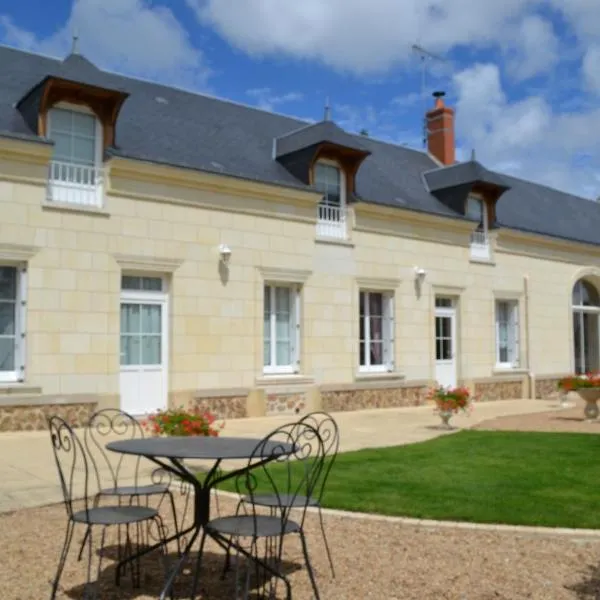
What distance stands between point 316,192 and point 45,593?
35.9 ft

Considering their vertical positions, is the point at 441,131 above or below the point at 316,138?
above

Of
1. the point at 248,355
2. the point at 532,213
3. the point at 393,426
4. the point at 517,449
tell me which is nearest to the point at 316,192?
the point at 248,355

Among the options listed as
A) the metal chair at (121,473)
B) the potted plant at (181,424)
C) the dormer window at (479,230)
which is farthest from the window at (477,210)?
the potted plant at (181,424)

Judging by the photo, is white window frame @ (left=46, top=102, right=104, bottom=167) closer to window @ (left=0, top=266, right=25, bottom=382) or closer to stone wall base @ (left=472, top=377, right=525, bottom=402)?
window @ (left=0, top=266, right=25, bottom=382)

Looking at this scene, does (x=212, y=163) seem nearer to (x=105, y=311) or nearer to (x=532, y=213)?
(x=105, y=311)

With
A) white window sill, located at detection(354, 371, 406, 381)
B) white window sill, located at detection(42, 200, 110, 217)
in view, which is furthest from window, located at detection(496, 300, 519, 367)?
white window sill, located at detection(42, 200, 110, 217)

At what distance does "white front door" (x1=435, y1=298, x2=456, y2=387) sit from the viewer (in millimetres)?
16766

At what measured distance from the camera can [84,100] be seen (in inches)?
455

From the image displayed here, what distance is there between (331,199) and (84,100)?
17.3 feet

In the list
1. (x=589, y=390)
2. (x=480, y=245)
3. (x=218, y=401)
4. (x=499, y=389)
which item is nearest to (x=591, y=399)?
(x=589, y=390)

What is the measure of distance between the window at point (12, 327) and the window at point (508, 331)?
11893mm

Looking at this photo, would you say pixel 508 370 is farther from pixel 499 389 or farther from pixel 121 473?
pixel 121 473

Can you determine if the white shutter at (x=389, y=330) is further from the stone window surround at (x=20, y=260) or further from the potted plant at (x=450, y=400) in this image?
the stone window surround at (x=20, y=260)

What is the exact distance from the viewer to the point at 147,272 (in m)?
12.1
